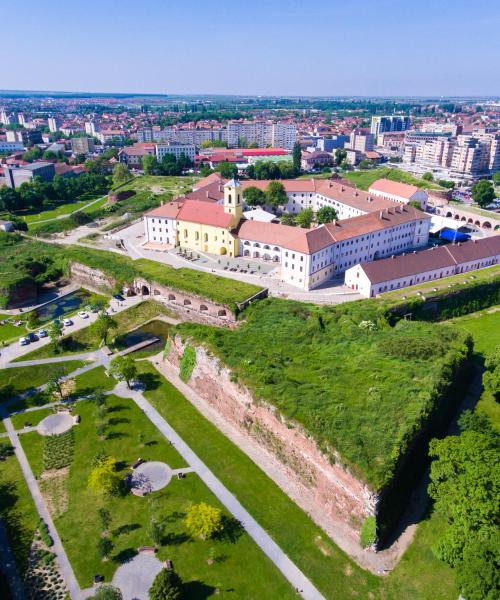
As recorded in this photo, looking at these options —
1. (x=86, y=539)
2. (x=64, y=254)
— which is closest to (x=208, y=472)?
(x=86, y=539)

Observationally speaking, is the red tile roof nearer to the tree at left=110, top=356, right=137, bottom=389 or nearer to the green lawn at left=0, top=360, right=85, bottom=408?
the tree at left=110, top=356, right=137, bottom=389

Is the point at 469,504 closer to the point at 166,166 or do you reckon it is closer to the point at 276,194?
the point at 276,194

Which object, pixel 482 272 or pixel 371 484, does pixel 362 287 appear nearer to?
pixel 482 272

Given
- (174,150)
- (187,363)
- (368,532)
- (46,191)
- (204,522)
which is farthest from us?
(174,150)

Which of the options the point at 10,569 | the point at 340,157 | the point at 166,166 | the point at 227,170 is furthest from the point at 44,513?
the point at 340,157

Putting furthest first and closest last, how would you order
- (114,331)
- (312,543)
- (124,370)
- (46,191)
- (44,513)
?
(46,191) → (114,331) → (124,370) → (44,513) → (312,543)

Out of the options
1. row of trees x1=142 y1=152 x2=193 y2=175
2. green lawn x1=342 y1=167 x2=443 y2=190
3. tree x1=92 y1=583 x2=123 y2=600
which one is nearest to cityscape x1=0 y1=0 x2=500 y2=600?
tree x1=92 y1=583 x2=123 y2=600
